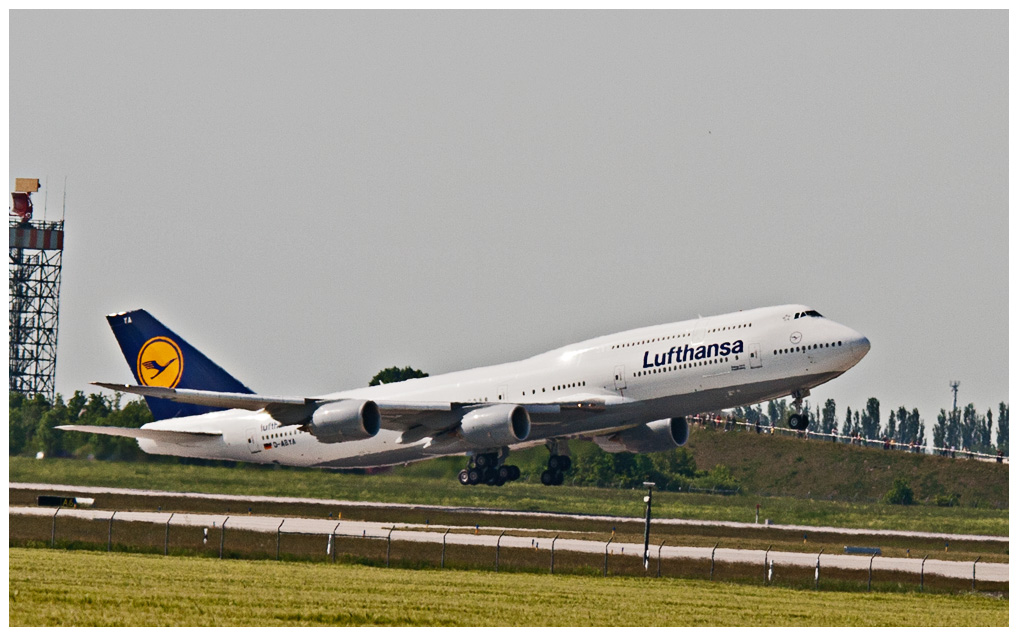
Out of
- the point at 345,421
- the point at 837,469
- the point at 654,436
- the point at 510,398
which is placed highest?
the point at 510,398

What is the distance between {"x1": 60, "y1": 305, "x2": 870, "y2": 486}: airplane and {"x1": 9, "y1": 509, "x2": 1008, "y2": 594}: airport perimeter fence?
554 cm

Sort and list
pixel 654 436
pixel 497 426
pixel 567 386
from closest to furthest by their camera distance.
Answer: pixel 497 426, pixel 567 386, pixel 654 436

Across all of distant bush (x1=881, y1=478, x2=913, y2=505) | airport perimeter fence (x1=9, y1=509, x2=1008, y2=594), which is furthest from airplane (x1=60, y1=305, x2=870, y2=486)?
distant bush (x1=881, y1=478, x2=913, y2=505)

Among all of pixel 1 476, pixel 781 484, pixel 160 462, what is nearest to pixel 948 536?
pixel 781 484

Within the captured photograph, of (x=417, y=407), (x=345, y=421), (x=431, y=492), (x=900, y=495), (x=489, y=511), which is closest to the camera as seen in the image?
(x=345, y=421)

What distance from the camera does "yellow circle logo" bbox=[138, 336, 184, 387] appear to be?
76.0 metres

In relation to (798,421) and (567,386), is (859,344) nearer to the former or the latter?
(798,421)

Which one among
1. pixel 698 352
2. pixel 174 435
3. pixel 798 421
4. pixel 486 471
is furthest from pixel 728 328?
pixel 174 435

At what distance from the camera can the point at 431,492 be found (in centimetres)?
7456

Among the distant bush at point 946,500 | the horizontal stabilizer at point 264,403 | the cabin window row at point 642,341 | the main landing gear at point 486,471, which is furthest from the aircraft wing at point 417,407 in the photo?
the distant bush at point 946,500

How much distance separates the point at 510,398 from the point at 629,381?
7001 millimetres

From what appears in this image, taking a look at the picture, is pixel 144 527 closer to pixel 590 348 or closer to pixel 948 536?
pixel 590 348

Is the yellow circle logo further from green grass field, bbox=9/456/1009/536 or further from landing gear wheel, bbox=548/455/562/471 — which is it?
landing gear wheel, bbox=548/455/562/471

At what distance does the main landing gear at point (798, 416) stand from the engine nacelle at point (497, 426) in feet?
36.8
